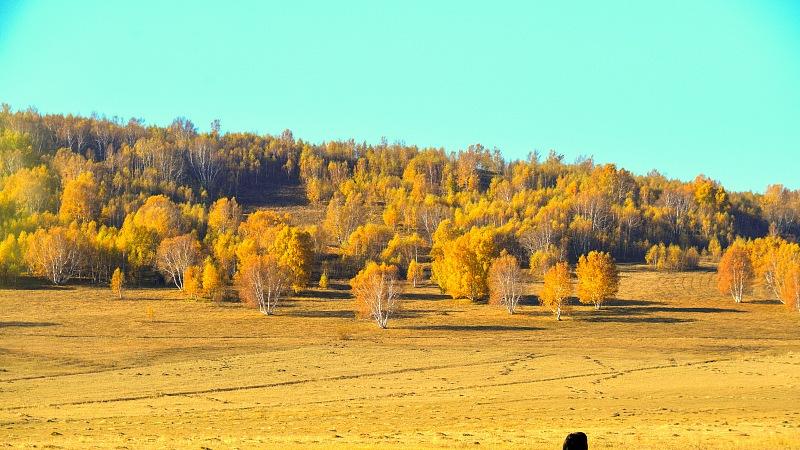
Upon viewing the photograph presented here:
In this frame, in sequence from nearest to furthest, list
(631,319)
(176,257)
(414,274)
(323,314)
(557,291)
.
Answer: (631,319)
(557,291)
(323,314)
(176,257)
(414,274)

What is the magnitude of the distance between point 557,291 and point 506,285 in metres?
7.61

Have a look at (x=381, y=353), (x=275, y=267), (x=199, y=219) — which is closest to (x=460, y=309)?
(x=275, y=267)

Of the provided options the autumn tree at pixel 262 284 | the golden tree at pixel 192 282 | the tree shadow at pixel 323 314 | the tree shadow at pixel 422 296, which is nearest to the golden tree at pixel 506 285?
Answer: the tree shadow at pixel 422 296

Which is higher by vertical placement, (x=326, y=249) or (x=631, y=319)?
(x=326, y=249)

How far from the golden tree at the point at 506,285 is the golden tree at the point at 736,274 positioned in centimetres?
3490

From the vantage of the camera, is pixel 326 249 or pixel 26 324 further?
pixel 326 249

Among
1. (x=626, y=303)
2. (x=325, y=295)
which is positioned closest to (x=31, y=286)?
(x=325, y=295)

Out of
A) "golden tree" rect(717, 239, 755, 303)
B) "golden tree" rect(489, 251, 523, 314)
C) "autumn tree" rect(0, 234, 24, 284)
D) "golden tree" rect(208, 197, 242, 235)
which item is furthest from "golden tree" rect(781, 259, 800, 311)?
"autumn tree" rect(0, 234, 24, 284)

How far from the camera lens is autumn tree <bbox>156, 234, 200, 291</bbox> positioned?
124688 mm

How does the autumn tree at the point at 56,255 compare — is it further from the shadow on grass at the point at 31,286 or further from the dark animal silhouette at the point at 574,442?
the dark animal silhouette at the point at 574,442

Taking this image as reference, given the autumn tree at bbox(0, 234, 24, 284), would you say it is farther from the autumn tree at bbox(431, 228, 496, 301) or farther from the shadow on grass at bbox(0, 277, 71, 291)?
the autumn tree at bbox(431, 228, 496, 301)

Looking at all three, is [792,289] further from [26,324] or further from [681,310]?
[26,324]

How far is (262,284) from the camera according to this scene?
102 m

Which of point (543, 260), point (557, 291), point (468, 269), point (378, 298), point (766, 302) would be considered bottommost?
point (378, 298)
